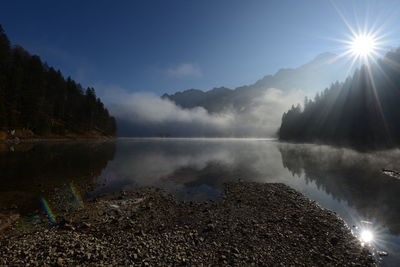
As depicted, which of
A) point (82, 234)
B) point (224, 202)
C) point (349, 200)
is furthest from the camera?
point (349, 200)

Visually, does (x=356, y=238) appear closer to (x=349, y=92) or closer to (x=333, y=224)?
(x=333, y=224)

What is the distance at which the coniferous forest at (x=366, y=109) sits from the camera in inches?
2985

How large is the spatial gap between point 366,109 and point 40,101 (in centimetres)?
16288

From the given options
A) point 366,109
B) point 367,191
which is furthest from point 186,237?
point 366,109

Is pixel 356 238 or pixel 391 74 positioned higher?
pixel 391 74

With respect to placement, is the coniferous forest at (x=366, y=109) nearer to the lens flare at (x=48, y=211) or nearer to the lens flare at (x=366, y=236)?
the lens flare at (x=366, y=236)

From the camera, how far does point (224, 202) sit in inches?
744

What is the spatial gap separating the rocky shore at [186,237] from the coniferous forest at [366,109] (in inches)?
3591

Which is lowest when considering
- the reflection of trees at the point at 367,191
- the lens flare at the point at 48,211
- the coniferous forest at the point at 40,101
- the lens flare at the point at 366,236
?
the lens flare at the point at 48,211

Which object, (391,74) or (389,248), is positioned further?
(391,74)

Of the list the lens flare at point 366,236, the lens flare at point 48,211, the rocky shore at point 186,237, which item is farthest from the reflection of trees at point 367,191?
the lens flare at point 48,211

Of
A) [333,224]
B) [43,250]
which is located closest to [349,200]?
[333,224]

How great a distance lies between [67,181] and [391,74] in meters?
130

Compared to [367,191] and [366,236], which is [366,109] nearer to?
[367,191]
